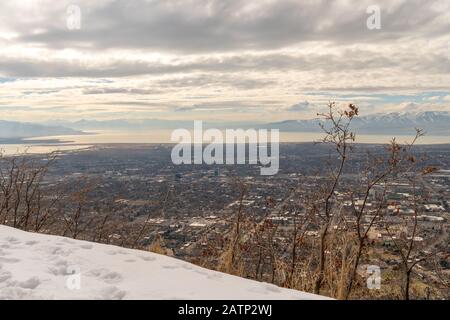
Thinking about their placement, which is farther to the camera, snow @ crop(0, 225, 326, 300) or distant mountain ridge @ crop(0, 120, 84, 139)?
distant mountain ridge @ crop(0, 120, 84, 139)

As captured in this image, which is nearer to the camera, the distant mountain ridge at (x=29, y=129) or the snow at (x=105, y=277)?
the snow at (x=105, y=277)

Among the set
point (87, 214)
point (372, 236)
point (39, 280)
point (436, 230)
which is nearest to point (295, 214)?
point (372, 236)

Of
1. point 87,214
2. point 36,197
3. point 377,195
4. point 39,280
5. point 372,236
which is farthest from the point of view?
point 87,214

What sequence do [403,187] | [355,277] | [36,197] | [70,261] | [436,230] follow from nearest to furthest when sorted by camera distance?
1. [70,261]
2. [355,277]
3. [403,187]
4. [436,230]
5. [36,197]

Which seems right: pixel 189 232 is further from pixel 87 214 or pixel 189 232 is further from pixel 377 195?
pixel 377 195

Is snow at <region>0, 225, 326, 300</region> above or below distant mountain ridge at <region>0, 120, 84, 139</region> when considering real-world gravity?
below

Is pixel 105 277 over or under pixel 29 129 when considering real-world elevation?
under

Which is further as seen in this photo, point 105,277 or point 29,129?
point 29,129

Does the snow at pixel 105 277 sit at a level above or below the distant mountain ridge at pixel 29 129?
below
